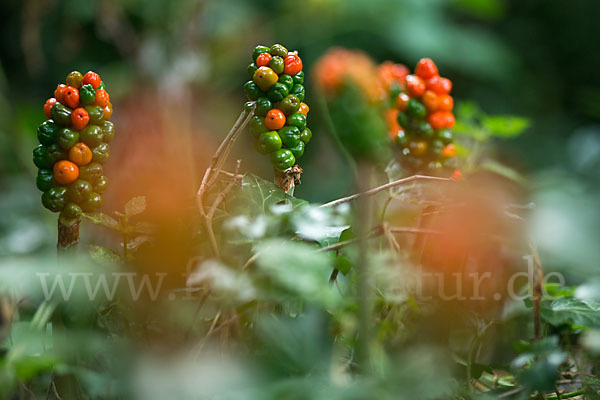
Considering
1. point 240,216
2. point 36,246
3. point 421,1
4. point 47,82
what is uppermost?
point 421,1

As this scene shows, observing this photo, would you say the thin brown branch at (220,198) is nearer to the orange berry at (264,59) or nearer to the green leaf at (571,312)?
the orange berry at (264,59)

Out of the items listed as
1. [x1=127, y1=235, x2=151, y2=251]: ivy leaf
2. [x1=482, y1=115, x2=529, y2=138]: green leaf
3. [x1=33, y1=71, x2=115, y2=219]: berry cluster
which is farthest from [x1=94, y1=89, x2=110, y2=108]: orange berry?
[x1=482, y1=115, x2=529, y2=138]: green leaf

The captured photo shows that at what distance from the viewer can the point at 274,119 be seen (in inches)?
18.7

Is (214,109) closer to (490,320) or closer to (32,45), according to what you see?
(32,45)

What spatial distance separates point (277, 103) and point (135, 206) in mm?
140

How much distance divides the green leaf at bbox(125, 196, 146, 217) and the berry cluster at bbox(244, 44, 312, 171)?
0.10 m

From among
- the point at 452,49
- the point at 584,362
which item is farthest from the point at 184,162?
the point at 452,49

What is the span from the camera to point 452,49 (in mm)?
2521

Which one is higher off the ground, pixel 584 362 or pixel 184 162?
pixel 584 362

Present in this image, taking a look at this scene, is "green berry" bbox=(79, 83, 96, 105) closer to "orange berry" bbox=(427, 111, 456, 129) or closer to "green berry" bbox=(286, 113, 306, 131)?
"green berry" bbox=(286, 113, 306, 131)

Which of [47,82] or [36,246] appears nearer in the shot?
[36,246]

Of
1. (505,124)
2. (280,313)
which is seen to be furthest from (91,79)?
(505,124)

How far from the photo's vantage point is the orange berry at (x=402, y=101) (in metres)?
0.60

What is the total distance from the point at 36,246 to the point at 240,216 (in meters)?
0.86
